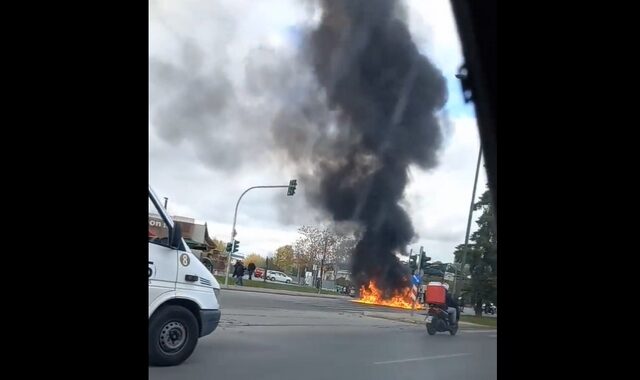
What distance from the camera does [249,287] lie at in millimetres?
3678

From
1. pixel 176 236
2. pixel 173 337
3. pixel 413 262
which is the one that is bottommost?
pixel 173 337

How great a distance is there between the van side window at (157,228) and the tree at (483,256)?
209 centimetres

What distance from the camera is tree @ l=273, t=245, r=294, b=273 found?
11.9 feet

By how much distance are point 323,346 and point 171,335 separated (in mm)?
1087

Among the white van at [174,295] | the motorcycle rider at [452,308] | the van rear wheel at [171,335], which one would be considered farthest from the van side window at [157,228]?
the motorcycle rider at [452,308]

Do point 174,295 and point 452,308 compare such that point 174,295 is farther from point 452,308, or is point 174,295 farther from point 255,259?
point 452,308

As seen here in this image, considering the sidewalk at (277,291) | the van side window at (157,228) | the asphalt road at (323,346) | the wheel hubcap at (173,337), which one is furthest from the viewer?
the sidewalk at (277,291)

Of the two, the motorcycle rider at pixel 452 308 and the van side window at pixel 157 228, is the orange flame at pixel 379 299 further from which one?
the van side window at pixel 157 228

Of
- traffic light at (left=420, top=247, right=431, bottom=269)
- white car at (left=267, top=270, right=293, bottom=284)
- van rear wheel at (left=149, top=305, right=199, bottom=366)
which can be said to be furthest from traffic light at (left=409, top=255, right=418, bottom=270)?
van rear wheel at (left=149, top=305, right=199, bottom=366)

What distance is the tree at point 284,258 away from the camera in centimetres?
361

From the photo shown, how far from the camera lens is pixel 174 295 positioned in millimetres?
3479

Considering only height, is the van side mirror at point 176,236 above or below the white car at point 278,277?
above

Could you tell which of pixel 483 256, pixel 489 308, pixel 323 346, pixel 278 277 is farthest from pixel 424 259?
pixel 278 277
